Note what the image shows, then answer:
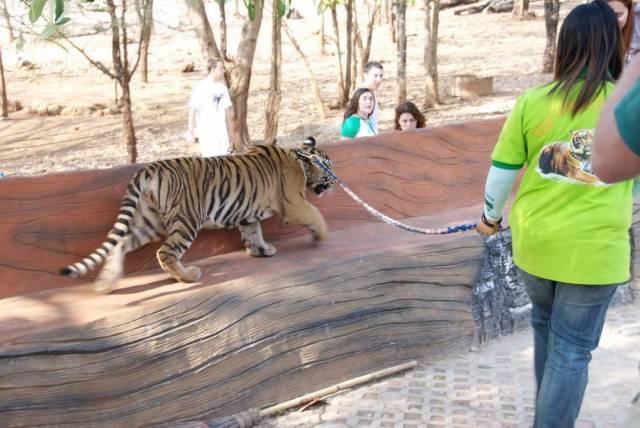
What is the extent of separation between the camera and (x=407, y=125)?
6.90 meters

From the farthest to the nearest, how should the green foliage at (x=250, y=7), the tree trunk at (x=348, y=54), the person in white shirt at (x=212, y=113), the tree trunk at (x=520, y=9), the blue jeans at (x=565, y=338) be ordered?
the tree trunk at (x=520, y=9) < the tree trunk at (x=348, y=54) < the person in white shirt at (x=212, y=113) < the green foliage at (x=250, y=7) < the blue jeans at (x=565, y=338)

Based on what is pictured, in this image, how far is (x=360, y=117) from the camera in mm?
6598

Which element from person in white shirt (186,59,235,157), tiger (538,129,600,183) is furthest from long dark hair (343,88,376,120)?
tiger (538,129,600,183)

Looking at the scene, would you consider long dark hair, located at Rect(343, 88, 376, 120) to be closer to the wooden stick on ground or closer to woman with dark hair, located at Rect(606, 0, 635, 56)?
woman with dark hair, located at Rect(606, 0, 635, 56)

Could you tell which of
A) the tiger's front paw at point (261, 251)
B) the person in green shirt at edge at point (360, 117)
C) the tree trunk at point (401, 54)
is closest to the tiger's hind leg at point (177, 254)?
the tiger's front paw at point (261, 251)

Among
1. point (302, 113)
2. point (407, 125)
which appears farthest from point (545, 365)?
point (302, 113)

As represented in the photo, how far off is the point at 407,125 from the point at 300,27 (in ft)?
74.6

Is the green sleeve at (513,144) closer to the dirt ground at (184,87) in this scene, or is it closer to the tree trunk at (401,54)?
the dirt ground at (184,87)

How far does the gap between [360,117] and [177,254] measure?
2.76m

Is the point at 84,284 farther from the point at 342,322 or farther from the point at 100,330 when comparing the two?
the point at 342,322

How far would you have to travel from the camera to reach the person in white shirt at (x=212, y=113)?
23.7ft

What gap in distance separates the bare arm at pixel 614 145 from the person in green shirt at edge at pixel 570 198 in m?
1.37

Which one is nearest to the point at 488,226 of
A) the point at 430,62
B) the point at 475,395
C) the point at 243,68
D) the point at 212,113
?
the point at 475,395

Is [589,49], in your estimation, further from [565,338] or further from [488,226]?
[565,338]
